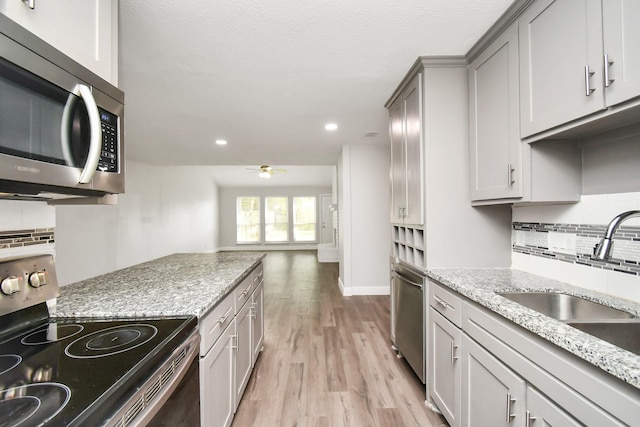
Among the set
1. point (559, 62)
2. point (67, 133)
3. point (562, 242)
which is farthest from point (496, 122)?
point (67, 133)

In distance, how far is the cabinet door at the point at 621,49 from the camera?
0.98 metres

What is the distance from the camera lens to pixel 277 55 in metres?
1.92

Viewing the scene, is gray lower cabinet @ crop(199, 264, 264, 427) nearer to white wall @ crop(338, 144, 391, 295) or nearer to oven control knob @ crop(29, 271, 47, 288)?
oven control knob @ crop(29, 271, 47, 288)

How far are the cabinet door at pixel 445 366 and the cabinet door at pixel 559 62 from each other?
3.81 ft

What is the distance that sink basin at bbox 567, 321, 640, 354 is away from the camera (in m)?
1.09

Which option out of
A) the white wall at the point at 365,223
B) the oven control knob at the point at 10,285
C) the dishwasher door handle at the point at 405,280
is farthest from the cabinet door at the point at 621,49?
the white wall at the point at 365,223

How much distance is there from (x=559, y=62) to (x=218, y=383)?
7.24 ft

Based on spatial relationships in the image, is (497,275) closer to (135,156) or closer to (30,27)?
(30,27)

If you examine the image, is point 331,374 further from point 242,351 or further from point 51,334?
point 51,334

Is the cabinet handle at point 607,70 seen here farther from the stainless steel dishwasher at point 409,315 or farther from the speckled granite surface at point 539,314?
the stainless steel dishwasher at point 409,315

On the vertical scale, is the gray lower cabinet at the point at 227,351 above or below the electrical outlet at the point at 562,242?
below

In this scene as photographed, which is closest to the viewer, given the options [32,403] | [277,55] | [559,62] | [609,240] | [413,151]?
[32,403]

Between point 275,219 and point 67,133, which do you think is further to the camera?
point 275,219

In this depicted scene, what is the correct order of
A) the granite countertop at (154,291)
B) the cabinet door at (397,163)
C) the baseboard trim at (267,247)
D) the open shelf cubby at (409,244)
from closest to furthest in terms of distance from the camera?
the granite countertop at (154,291)
the open shelf cubby at (409,244)
the cabinet door at (397,163)
the baseboard trim at (267,247)
